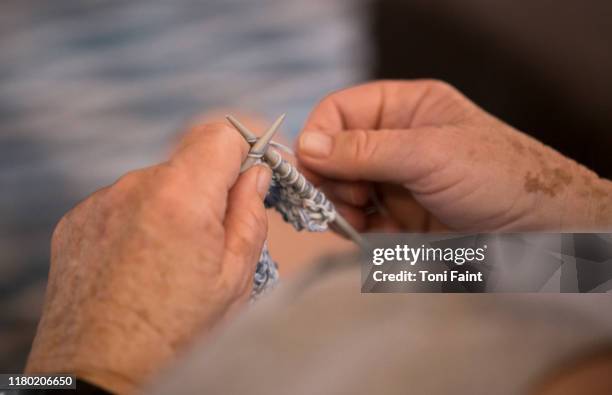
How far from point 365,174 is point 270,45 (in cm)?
75

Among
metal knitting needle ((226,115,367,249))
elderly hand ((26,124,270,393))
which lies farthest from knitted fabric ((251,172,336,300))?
elderly hand ((26,124,270,393))

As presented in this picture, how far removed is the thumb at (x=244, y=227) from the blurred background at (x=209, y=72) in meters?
0.43

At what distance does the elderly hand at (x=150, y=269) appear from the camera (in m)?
0.49

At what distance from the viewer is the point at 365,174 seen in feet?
2.57

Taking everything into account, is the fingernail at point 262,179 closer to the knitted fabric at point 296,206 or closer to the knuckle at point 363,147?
the knitted fabric at point 296,206

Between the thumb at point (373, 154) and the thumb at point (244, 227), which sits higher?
the thumb at point (373, 154)

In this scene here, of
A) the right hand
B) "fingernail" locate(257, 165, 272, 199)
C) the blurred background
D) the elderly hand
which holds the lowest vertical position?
the elderly hand

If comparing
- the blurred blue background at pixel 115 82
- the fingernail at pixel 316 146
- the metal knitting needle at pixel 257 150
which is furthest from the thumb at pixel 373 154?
the blurred blue background at pixel 115 82

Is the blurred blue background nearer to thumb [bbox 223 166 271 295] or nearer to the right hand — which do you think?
the right hand

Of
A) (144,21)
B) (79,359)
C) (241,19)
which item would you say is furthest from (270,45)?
(79,359)

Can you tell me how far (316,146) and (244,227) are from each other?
9.9 inches

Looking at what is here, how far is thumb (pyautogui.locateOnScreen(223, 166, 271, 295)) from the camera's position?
0.54m

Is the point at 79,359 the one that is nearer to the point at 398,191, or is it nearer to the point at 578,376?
the point at 578,376

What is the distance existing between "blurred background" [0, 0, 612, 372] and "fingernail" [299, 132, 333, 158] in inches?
9.1
